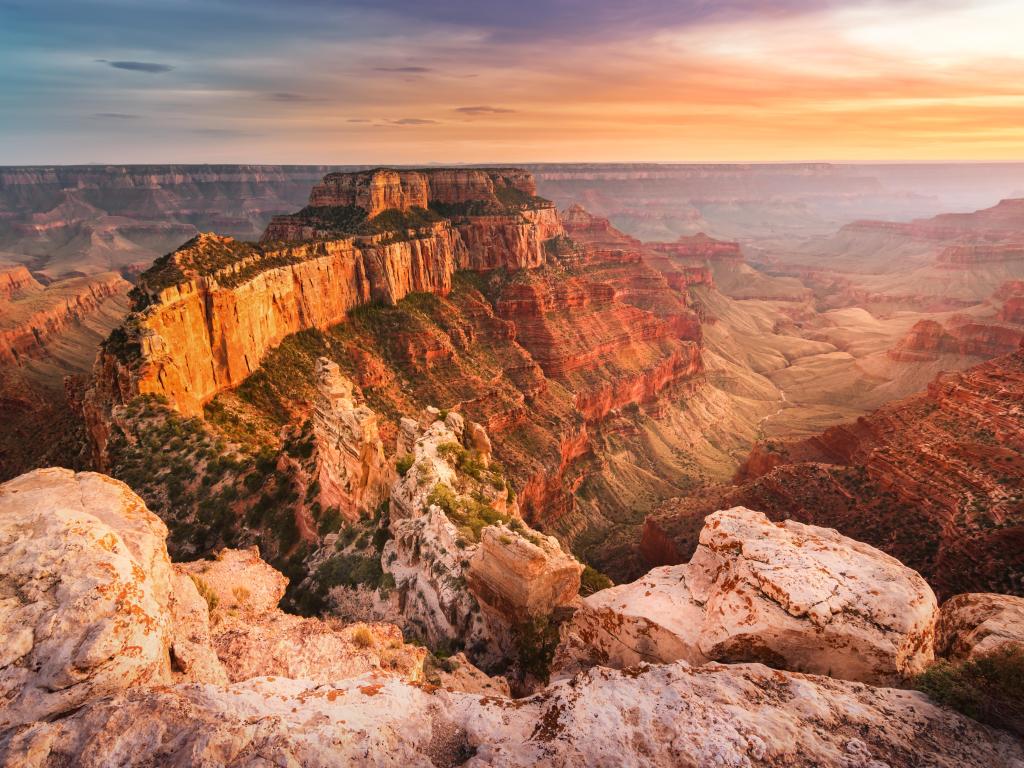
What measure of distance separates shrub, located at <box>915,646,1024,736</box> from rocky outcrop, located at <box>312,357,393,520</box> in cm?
2514

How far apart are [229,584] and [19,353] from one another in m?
114

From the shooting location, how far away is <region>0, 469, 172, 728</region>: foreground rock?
8.81m

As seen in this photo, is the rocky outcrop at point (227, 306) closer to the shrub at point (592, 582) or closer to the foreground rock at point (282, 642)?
the foreground rock at point (282, 642)

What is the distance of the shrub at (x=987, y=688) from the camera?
10.5m

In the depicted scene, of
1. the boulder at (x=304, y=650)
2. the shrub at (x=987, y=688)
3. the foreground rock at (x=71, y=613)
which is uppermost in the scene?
the foreground rock at (x=71, y=613)

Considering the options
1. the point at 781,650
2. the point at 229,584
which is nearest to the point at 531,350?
the point at 229,584

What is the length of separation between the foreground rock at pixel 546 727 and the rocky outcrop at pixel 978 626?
138 inches

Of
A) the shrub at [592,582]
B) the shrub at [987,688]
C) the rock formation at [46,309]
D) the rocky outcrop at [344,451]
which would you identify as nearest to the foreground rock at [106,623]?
the shrub at [987,688]

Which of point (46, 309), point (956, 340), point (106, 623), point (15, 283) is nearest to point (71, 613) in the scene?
point (106, 623)

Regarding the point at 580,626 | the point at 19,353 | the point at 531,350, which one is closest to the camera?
the point at 580,626

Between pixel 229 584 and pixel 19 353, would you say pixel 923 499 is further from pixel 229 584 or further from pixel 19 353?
pixel 19 353

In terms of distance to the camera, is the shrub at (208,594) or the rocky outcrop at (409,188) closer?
the shrub at (208,594)

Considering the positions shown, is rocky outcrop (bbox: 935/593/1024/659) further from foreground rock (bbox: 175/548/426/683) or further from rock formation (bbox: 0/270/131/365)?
rock formation (bbox: 0/270/131/365)

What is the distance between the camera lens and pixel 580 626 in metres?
18.0
